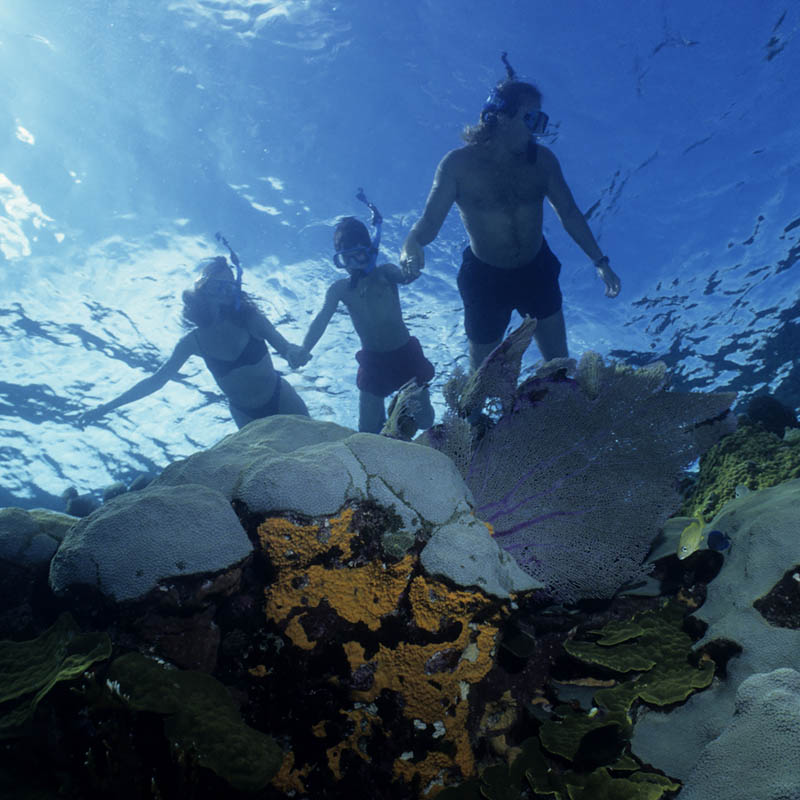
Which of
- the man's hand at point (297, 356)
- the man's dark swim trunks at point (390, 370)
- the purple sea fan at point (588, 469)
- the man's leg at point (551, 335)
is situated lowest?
the purple sea fan at point (588, 469)

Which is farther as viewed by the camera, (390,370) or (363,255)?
(390,370)

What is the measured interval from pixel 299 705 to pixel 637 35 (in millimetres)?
12934

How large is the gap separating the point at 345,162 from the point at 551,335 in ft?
26.9

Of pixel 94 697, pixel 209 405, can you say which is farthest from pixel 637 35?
pixel 209 405

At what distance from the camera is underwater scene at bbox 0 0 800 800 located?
2174 millimetres

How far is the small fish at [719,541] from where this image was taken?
3.10 meters

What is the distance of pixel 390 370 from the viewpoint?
316 inches

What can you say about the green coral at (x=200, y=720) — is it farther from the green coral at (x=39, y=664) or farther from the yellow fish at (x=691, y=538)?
the yellow fish at (x=691, y=538)

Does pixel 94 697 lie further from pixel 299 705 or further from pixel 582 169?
pixel 582 169

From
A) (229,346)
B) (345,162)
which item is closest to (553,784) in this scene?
(229,346)

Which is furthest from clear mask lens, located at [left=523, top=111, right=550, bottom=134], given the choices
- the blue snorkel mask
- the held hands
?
the blue snorkel mask

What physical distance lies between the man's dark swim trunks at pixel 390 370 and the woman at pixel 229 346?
5.59ft

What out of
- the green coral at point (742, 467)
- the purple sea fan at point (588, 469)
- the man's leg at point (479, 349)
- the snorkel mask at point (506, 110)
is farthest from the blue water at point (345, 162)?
the purple sea fan at point (588, 469)

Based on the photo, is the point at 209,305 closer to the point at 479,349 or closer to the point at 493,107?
the point at 479,349
